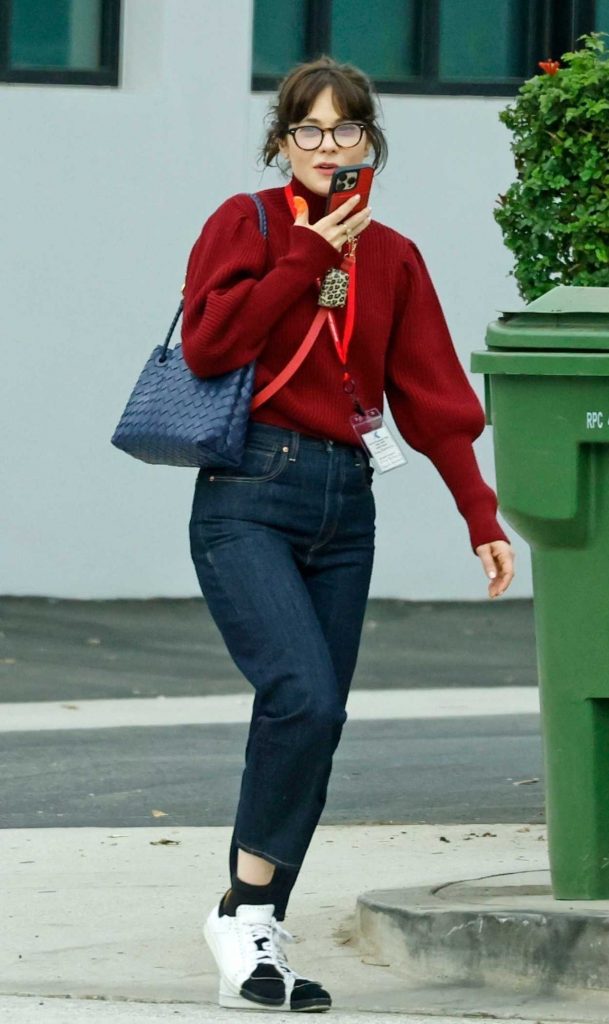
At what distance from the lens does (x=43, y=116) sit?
11.6 meters

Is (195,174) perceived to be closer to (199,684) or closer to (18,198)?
(18,198)

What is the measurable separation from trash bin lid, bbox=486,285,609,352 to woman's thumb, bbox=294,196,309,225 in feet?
1.71

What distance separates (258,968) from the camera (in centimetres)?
400

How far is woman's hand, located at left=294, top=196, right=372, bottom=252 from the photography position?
13.0 feet

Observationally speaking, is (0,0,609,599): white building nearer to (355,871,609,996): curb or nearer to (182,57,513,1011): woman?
(355,871,609,996): curb

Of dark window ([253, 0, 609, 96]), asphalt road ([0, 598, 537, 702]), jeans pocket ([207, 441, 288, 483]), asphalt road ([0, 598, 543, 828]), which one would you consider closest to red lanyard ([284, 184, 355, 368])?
jeans pocket ([207, 441, 288, 483])

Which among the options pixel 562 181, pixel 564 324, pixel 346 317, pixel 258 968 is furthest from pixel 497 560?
pixel 562 181

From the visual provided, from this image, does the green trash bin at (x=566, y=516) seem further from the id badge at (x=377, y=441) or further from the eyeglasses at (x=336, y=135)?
the eyeglasses at (x=336, y=135)

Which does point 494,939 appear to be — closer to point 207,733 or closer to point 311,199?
point 311,199

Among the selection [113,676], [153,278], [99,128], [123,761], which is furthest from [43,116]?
[123,761]

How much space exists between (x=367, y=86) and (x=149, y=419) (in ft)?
2.66

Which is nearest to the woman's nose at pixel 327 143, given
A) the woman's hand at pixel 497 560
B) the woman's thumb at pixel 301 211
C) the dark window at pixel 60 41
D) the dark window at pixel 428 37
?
the woman's thumb at pixel 301 211

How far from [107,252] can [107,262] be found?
2.3 inches

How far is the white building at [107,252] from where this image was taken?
11625 millimetres
